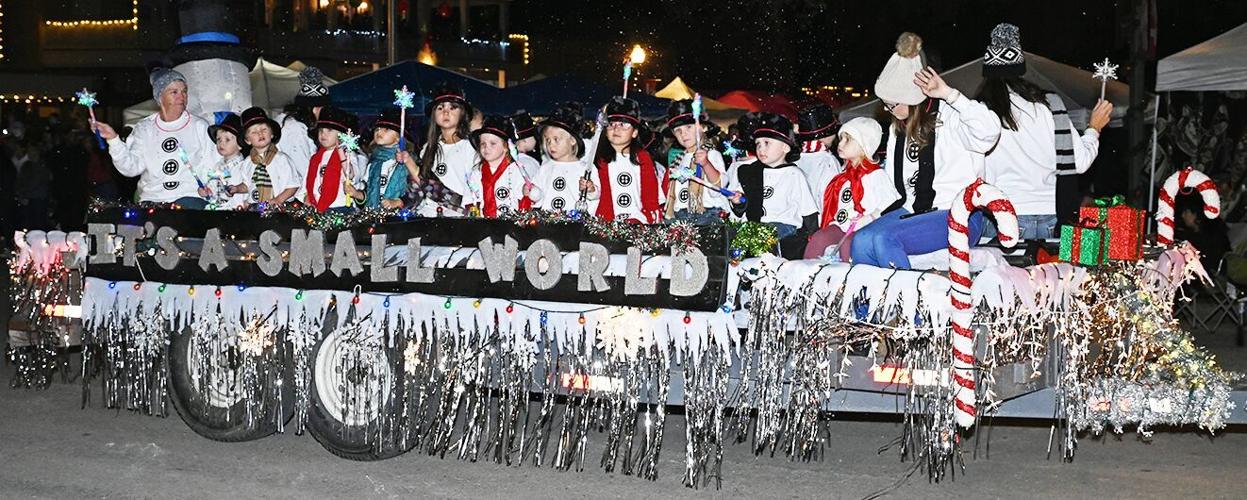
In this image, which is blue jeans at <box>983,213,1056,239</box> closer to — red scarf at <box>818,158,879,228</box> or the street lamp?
red scarf at <box>818,158,879,228</box>

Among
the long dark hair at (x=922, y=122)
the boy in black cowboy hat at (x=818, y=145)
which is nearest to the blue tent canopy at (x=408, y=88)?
the boy in black cowboy hat at (x=818, y=145)

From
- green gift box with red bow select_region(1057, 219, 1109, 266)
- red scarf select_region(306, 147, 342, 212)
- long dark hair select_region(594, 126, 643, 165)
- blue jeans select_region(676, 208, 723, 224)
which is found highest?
long dark hair select_region(594, 126, 643, 165)

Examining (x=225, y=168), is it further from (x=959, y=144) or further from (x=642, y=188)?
(x=959, y=144)

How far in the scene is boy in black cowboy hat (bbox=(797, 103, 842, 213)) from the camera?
7.78 meters

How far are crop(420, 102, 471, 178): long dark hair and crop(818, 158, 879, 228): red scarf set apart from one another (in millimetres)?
2406

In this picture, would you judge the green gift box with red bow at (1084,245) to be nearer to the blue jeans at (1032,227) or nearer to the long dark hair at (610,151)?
the blue jeans at (1032,227)

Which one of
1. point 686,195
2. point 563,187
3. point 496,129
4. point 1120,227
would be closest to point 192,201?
point 496,129

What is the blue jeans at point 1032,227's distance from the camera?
6.47 meters

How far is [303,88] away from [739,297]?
5.97 metres

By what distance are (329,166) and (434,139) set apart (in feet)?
2.43

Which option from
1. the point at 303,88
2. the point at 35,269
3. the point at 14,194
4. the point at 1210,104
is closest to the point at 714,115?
the point at 1210,104

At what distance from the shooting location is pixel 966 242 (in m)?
5.35

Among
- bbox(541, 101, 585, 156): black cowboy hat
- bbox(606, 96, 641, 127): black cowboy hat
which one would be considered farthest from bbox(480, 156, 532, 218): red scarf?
bbox(606, 96, 641, 127): black cowboy hat

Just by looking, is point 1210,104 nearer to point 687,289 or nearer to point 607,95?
point 607,95
